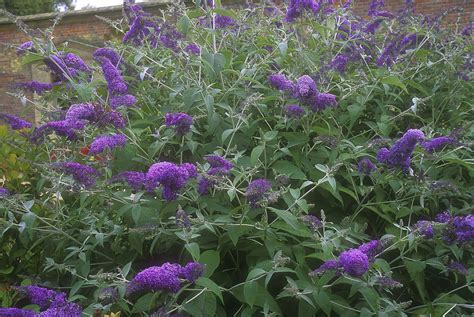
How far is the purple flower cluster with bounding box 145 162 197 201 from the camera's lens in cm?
185

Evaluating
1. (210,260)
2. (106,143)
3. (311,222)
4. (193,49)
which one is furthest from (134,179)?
(193,49)

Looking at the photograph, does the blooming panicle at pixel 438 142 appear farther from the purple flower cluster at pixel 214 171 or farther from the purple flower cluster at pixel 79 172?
the purple flower cluster at pixel 79 172

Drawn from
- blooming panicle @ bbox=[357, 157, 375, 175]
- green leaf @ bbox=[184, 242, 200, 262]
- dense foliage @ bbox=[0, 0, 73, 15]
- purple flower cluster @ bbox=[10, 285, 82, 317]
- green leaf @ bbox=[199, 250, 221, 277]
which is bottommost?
dense foliage @ bbox=[0, 0, 73, 15]

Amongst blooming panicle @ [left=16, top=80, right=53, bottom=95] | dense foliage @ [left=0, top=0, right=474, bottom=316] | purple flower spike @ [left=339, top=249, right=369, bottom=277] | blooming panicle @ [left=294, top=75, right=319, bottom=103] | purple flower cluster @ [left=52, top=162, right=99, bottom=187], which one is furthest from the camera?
blooming panicle @ [left=16, top=80, right=53, bottom=95]

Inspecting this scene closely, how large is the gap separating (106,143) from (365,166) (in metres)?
0.95

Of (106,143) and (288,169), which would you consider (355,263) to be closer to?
(288,169)

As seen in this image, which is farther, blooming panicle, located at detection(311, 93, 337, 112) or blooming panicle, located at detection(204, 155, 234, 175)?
blooming panicle, located at detection(311, 93, 337, 112)

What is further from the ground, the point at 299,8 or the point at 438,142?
the point at 299,8

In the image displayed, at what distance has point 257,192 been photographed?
1957 mm

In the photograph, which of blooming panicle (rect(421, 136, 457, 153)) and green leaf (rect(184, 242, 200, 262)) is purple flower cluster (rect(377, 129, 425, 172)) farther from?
green leaf (rect(184, 242, 200, 262))

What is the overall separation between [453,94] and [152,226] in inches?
64.9

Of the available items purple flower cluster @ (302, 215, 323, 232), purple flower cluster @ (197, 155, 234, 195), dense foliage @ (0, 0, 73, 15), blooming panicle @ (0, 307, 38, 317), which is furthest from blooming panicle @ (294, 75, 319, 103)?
dense foliage @ (0, 0, 73, 15)

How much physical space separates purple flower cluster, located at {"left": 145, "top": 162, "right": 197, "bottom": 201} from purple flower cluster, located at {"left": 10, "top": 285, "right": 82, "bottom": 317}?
0.44m

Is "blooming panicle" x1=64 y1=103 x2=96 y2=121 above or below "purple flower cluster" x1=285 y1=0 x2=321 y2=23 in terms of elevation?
below
